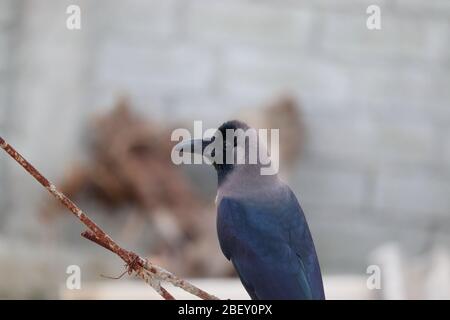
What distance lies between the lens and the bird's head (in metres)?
0.33

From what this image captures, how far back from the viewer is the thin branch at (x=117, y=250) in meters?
0.31

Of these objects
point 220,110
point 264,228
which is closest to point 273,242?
point 264,228

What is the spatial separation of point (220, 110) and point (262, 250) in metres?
1.64

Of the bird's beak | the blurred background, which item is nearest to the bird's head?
the bird's beak

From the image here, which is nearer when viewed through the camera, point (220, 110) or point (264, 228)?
point (264, 228)

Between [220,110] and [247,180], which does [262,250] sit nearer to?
[247,180]

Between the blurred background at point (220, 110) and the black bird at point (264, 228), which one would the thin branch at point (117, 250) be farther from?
the blurred background at point (220, 110)

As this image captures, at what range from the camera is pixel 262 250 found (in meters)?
0.36

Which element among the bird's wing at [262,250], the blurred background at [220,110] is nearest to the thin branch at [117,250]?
the bird's wing at [262,250]

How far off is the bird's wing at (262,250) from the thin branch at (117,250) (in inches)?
1.4

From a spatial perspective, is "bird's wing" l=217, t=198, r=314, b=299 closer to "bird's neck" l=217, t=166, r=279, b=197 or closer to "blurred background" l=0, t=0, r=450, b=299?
"bird's neck" l=217, t=166, r=279, b=197

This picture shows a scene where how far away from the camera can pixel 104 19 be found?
1994 millimetres

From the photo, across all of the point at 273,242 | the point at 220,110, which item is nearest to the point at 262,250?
the point at 273,242

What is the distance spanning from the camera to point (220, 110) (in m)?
2.00
